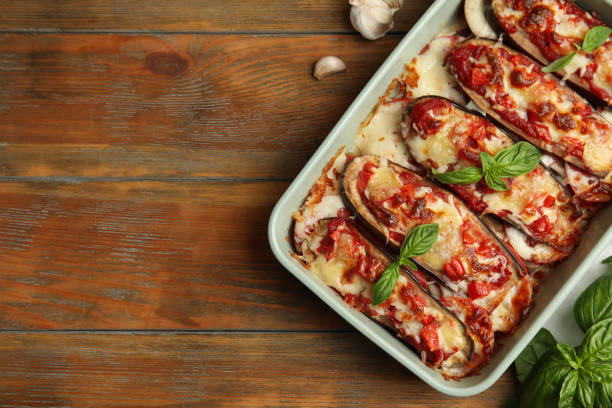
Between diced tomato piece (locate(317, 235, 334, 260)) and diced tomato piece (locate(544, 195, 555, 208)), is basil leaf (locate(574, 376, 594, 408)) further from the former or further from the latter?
diced tomato piece (locate(317, 235, 334, 260))

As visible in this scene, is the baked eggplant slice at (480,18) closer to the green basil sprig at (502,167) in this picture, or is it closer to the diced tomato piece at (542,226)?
the green basil sprig at (502,167)

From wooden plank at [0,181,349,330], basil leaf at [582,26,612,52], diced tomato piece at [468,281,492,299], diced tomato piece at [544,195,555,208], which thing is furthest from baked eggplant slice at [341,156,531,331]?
basil leaf at [582,26,612,52]

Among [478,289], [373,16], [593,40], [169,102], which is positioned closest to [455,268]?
[478,289]


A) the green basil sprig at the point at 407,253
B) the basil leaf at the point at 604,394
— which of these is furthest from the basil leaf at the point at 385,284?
the basil leaf at the point at 604,394

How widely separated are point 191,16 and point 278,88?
19.7 inches

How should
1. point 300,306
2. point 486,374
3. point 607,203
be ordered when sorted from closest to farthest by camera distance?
point 486,374 < point 607,203 < point 300,306

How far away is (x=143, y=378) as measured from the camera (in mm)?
2205

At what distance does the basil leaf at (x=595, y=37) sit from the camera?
5.83ft

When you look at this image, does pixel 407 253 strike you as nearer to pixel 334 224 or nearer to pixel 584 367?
pixel 334 224

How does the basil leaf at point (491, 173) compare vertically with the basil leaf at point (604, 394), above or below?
above

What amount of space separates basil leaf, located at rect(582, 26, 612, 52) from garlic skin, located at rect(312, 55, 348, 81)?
909 millimetres

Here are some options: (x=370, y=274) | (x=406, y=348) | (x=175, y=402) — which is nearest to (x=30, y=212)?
(x=175, y=402)

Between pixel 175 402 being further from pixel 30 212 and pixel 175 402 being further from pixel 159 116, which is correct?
pixel 159 116

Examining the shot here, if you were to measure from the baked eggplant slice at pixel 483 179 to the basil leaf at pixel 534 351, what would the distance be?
0.38 m
